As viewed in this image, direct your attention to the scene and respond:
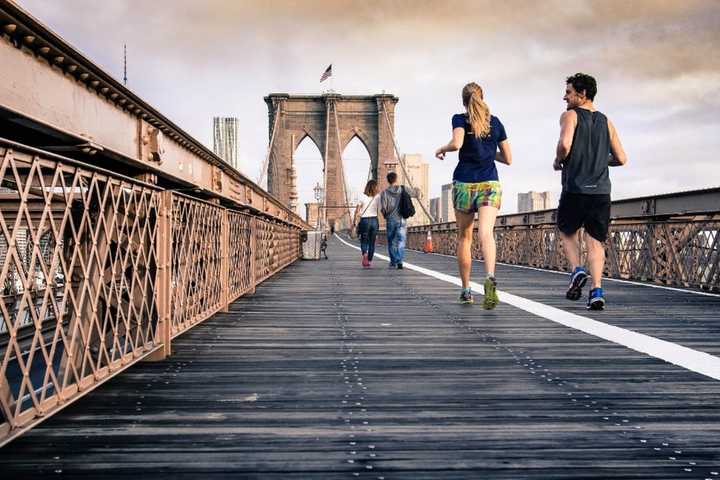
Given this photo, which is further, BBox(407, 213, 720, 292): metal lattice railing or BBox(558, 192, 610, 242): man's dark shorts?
BBox(407, 213, 720, 292): metal lattice railing

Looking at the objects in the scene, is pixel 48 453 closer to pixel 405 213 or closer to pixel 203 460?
pixel 203 460

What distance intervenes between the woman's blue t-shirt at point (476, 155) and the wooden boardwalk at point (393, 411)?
1.37 m

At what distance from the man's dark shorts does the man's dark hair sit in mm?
686

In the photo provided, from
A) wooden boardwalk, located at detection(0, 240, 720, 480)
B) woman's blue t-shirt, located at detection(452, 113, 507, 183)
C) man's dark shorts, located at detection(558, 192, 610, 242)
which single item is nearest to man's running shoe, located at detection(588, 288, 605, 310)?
man's dark shorts, located at detection(558, 192, 610, 242)

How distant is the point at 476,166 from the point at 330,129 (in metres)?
59.7

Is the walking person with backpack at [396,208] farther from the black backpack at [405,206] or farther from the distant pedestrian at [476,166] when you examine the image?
the distant pedestrian at [476,166]

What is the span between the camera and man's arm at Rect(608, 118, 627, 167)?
4.48 meters

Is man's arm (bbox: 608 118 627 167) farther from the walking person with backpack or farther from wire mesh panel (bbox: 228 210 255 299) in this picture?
the walking person with backpack

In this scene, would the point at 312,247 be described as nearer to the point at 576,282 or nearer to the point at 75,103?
the point at 576,282

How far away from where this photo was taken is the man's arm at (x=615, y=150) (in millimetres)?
4484

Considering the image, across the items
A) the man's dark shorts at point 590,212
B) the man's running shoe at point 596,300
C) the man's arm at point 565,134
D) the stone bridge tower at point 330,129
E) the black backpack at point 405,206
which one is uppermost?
the stone bridge tower at point 330,129

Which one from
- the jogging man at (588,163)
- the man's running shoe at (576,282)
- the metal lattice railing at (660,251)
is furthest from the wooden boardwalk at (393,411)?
the metal lattice railing at (660,251)

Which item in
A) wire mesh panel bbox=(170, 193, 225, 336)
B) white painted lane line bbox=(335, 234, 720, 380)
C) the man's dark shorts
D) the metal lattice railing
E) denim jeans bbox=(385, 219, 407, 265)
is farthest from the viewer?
denim jeans bbox=(385, 219, 407, 265)

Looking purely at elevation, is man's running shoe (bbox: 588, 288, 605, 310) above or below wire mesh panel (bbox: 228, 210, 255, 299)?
below
